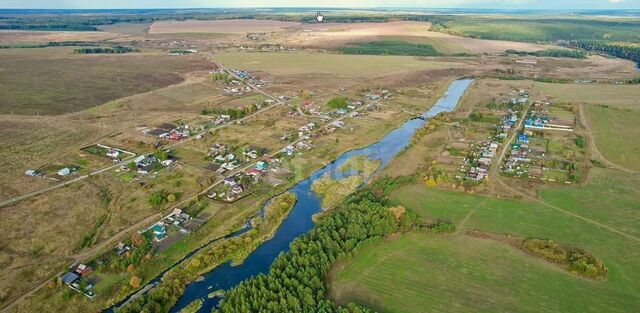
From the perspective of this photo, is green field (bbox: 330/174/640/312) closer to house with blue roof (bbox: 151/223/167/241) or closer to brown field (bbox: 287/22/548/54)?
house with blue roof (bbox: 151/223/167/241)

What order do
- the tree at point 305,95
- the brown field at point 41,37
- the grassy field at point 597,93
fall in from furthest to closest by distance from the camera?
the brown field at point 41,37 → the tree at point 305,95 → the grassy field at point 597,93

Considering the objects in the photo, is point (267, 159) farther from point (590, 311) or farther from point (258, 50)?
point (258, 50)

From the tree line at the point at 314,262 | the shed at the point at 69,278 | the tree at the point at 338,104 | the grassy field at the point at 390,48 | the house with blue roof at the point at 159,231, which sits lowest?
the shed at the point at 69,278

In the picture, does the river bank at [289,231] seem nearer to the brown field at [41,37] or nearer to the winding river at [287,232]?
the winding river at [287,232]

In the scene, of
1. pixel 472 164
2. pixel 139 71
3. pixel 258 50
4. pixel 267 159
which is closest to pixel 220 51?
pixel 258 50

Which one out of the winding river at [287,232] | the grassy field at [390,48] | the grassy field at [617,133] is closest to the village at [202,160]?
the winding river at [287,232]

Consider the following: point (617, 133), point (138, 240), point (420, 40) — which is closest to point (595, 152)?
point (617, 133)

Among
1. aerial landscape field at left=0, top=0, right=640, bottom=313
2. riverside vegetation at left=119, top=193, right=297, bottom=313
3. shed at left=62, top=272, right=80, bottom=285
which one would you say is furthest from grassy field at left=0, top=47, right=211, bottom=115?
riverside vegetation at left=119, top=193, right=297, bottom=313
